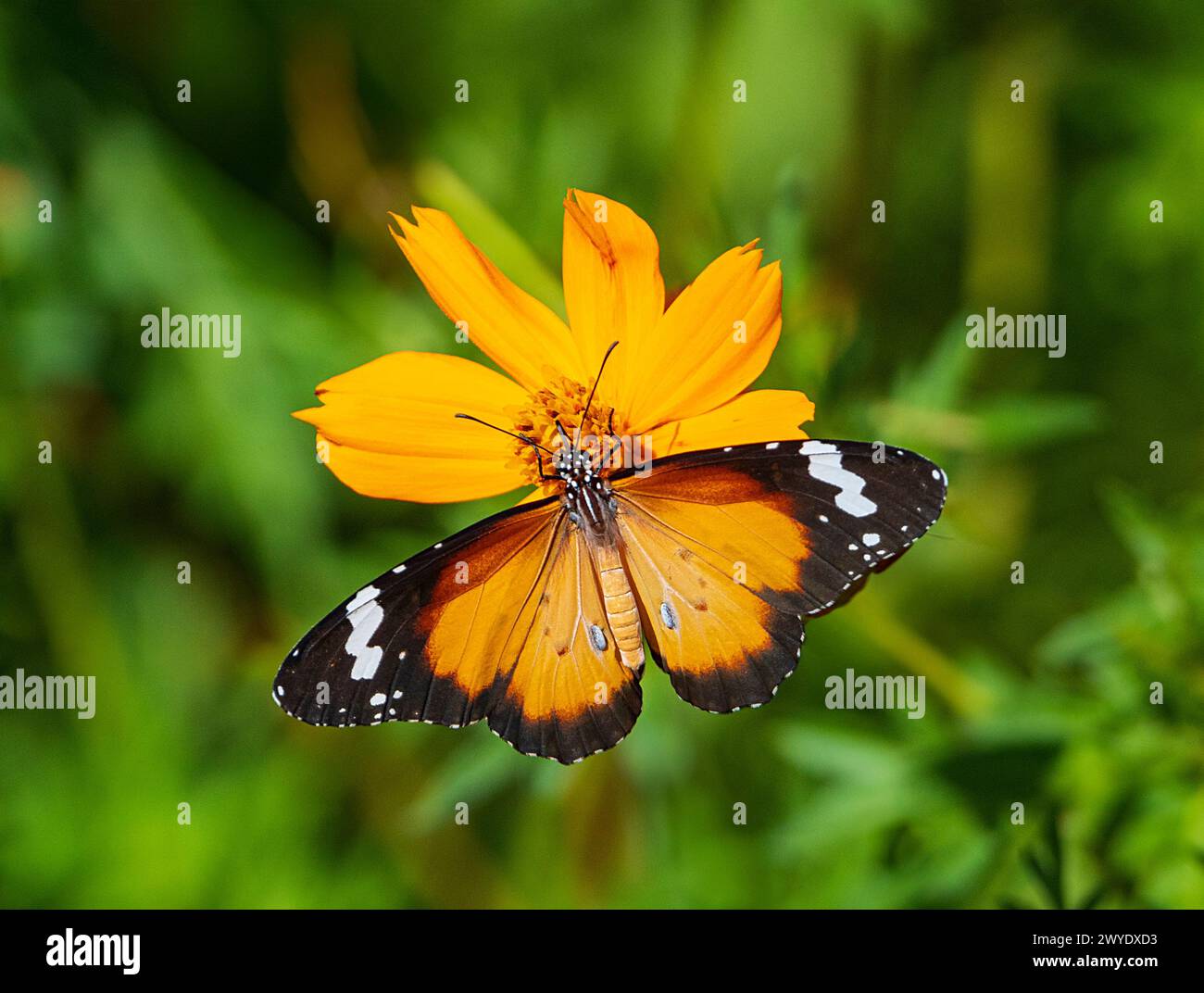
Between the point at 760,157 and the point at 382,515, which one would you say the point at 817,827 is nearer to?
the point at 382,515

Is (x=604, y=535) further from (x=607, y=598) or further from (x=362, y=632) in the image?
(x=362, y=632)

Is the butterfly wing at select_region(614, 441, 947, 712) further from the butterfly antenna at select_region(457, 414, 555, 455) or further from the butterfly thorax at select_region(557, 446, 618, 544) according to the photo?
the butterfly antenna at select_region(457, 414, 555, 455)

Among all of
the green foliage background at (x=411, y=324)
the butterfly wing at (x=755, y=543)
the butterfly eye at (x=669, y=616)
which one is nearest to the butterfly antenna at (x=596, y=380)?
the butterfly wing at (x=755, y=543)

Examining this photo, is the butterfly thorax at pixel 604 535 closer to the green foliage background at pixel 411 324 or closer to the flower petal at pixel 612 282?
the flower petal at pixel 612 282

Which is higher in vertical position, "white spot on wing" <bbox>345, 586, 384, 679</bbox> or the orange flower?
the orange flower

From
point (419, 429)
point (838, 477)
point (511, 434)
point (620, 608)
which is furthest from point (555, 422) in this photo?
point (838, 477)

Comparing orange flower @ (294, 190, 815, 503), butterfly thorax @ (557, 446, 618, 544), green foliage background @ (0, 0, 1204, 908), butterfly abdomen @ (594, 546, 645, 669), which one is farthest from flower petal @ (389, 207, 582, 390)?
green foliage background @ (0, 0, 1204, 908)
